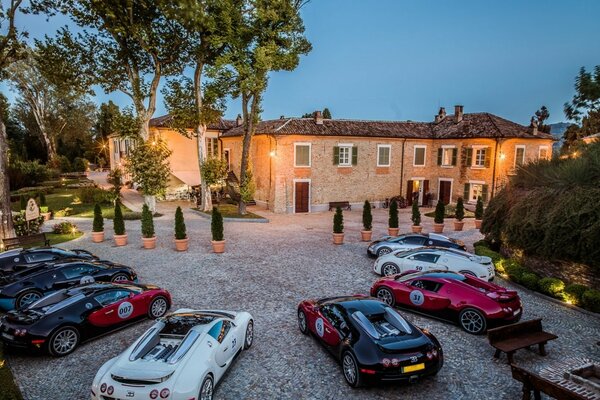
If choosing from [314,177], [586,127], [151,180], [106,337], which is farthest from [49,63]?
[586,127]

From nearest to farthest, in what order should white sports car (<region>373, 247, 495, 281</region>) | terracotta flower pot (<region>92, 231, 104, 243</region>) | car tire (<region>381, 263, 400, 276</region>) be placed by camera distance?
1. white sports car (<region>373, 247, 495, 281</region>)
2. car tire (<region>381, 263, 400, 276</region>)
3. terracotta flower pot (<region>92, 231, 104, 243</region>)

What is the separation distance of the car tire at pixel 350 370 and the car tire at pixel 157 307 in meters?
5.74

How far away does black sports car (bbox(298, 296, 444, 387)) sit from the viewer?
6.89 meters

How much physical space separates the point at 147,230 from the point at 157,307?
833 centimetres

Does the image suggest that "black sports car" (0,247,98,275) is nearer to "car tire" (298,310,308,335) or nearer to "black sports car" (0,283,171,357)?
"black sports car" (0,283,171,357)

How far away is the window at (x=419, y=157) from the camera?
34.3 metres

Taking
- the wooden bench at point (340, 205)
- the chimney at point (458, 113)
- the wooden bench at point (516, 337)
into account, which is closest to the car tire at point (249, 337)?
the wooden bench at point (516, 337)

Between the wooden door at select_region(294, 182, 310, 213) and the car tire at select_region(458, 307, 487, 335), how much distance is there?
2097 centimetres

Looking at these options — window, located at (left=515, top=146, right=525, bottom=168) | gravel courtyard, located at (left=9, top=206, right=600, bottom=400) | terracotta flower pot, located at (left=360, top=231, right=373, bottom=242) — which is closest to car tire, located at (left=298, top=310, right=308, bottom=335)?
gravel courtyard, located at (left=9, top=206, right=600, bottom=400)

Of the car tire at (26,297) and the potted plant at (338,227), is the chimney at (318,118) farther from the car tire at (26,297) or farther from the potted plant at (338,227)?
the car tire at (26,297)

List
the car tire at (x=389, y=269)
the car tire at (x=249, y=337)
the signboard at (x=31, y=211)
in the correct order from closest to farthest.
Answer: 1. the car tire at (x=249, y=337)
2. the car tire at (x=389, y=269)
3. the signboard at (x=31, y=211)

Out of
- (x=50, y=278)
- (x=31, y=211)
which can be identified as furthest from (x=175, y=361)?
(x=31, y=211)

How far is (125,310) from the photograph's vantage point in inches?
381

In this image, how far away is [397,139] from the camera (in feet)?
109
